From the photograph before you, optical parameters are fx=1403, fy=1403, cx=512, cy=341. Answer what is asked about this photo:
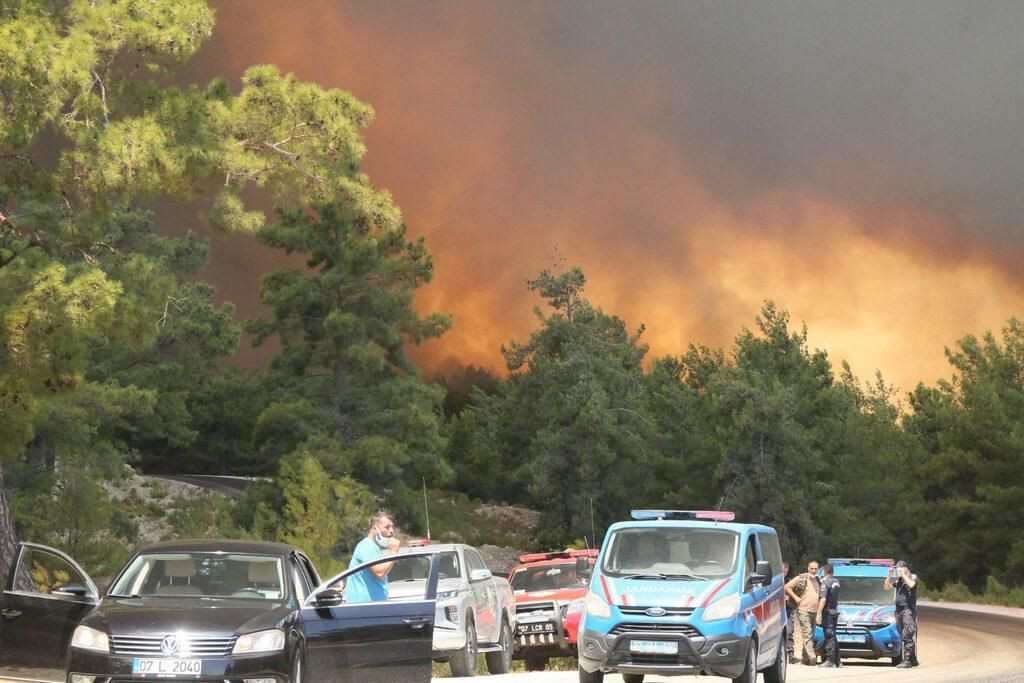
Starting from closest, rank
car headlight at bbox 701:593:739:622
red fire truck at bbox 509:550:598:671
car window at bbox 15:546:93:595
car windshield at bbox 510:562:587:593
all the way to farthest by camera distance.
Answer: car headlight at bbox 701:593:739:622, red fire truck at bbox 509:550:598:671, car windshield at bbox 510:562:587:593, car window at bbox 15:546:93:595

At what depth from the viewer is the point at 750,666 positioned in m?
15.6

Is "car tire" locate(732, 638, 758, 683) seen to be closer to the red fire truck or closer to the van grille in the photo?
the van grille

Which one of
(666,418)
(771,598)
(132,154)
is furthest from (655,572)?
(666,418)

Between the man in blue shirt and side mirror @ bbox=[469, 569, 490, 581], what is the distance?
12.1 feet

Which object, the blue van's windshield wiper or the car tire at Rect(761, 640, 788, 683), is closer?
the blue van's windshield wiper

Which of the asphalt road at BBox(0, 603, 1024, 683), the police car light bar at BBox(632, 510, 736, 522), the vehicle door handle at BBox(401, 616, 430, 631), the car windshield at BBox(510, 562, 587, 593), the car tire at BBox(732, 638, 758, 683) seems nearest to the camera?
the vehicle door handle at BBox(401, 616, 430, 631)

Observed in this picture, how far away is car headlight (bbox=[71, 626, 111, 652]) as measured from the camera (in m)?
11.2

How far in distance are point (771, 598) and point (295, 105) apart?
1136 cm

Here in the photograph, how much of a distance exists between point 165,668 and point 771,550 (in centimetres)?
925

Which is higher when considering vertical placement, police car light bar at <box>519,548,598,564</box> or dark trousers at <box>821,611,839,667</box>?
police car light bar at <box>519,548,598,564</box>

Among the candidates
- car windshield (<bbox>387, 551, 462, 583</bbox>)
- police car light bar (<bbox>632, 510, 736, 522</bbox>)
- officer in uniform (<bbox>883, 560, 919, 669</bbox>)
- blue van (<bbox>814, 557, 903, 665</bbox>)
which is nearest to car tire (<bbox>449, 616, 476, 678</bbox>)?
car windshield (<bbox>387, 551, 462, 583</bbox>)

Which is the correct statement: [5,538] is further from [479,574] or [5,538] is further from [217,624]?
[217,624]

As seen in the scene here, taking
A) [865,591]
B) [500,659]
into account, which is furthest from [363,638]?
[865,591]

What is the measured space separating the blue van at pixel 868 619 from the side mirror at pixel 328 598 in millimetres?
17066
